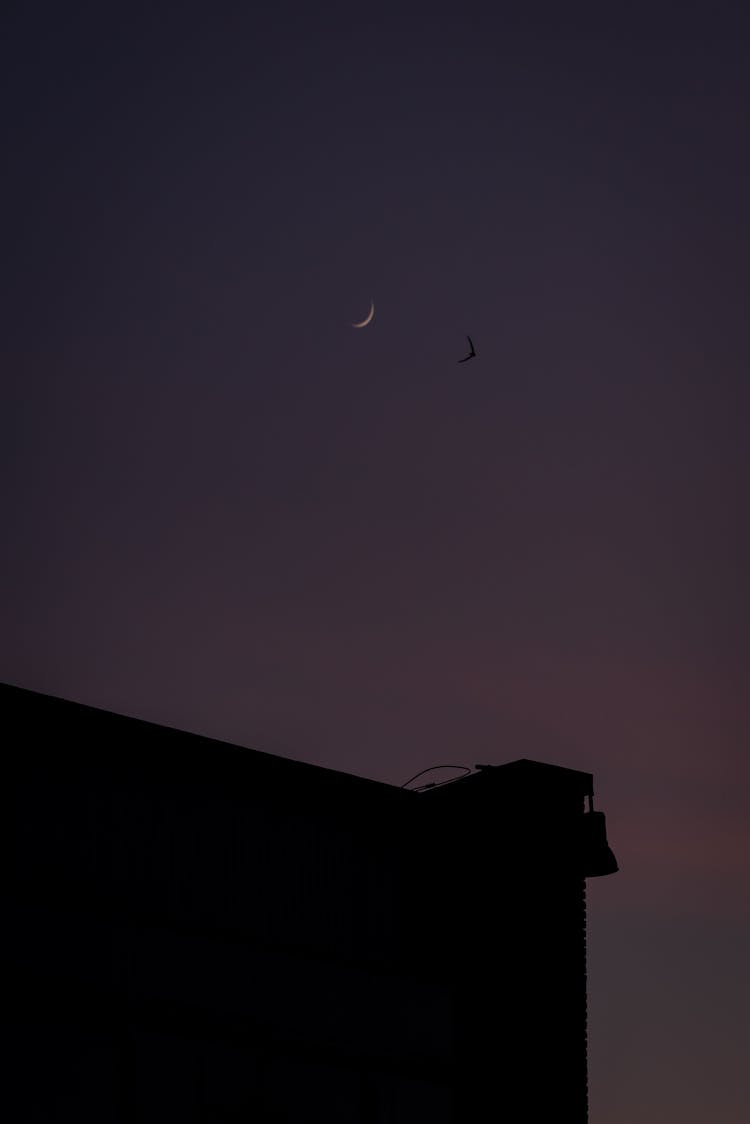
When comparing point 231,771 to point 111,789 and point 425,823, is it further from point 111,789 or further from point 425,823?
point 425,823

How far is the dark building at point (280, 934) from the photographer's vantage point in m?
22.7

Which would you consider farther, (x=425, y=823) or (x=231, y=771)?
(x=425, y=823)

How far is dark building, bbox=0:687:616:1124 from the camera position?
22.7 m

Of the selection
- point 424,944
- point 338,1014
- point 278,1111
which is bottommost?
point 278,1111

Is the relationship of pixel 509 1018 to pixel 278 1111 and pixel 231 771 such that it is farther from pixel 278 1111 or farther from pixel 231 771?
pixel 231 771

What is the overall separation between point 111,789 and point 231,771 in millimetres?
2302

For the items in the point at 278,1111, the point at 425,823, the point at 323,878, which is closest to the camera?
the point at 278,1111

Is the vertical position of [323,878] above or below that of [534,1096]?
above

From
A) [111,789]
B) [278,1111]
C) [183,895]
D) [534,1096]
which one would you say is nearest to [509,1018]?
[534,1096]

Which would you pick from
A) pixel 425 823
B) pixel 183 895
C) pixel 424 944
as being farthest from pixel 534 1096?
pixel 183 895

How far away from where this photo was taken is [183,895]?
24.2 metres

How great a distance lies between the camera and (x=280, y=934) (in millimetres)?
25203

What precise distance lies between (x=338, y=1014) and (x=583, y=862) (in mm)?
5955

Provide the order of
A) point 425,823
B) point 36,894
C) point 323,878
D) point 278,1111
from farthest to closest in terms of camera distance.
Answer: point 425,823 → point 323,878 → point 278,1111 → point 36,894
